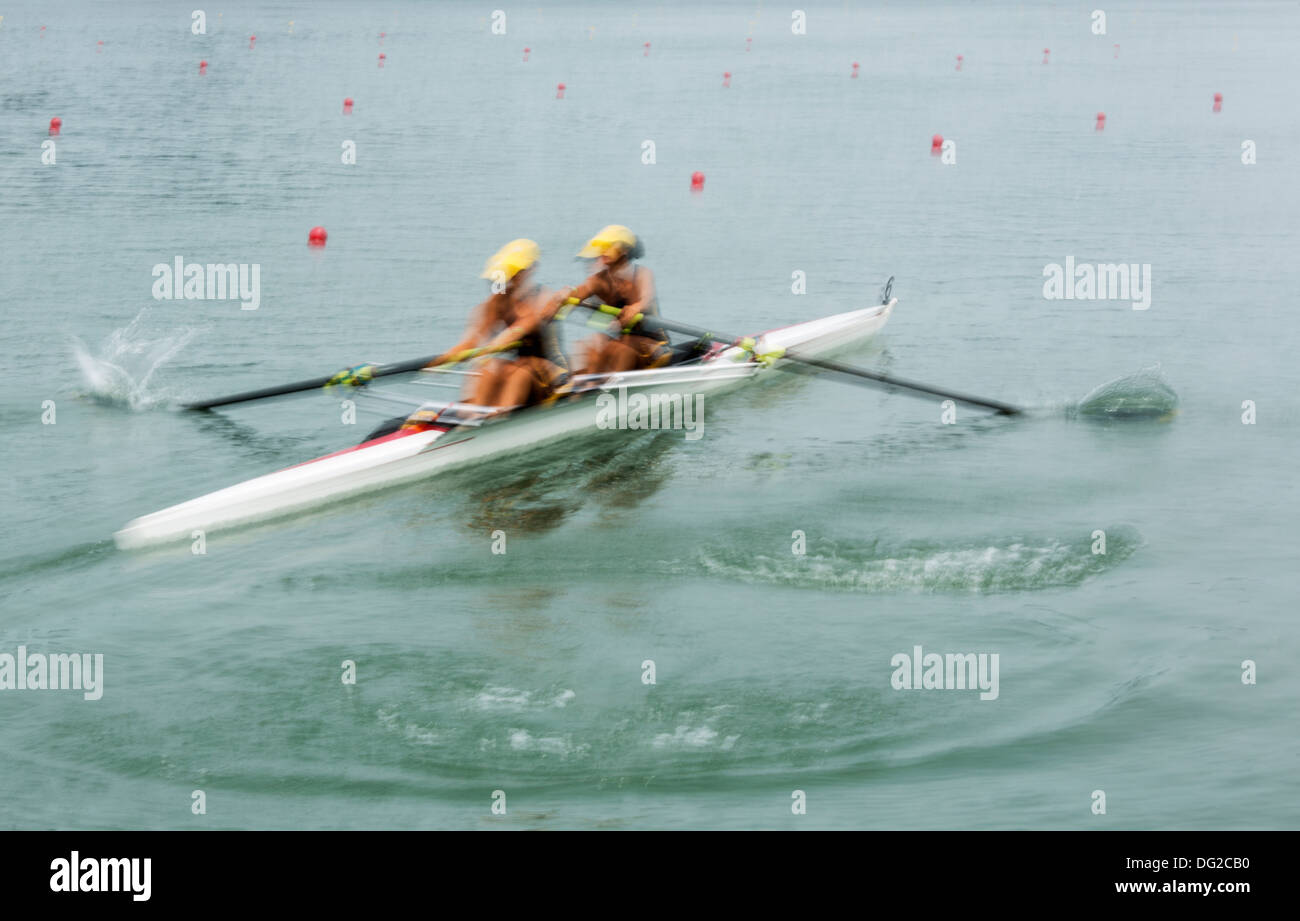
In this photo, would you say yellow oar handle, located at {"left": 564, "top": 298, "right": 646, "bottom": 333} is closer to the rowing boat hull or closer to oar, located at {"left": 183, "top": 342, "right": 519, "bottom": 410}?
the rowing boat hull

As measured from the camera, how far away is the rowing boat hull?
10602 millimetres

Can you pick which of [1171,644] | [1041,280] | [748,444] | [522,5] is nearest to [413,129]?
[1041,280]

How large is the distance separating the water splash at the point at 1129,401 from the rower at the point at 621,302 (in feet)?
15.0

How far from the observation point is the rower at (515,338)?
12.0 metres

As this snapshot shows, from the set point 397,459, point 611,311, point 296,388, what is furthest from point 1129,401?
point 296,388

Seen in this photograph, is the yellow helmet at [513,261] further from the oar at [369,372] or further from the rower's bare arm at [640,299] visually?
the rower's bare arm at [640,299]

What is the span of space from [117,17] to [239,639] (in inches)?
2546

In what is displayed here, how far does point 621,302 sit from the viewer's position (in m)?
13.7

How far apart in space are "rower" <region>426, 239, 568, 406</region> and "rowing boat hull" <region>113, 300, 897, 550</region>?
28cm

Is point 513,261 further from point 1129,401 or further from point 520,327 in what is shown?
point 1129,401

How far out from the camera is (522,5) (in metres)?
81.9

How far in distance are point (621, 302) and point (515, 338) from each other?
1986 mm

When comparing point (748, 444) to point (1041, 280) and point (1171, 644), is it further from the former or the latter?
point (1041, 280)

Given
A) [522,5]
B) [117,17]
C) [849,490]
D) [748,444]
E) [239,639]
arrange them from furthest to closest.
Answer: [522,5]
[117,17]
[748,444]
[849,490]
[239,639]
